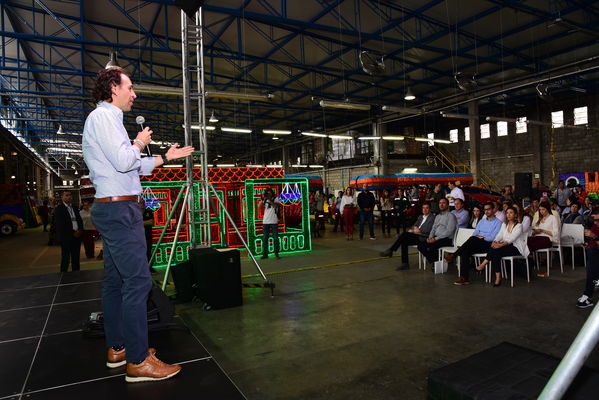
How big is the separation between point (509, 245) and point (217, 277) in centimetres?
423

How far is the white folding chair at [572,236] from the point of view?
6.47 m

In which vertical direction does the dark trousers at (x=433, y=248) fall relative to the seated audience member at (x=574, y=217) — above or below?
below

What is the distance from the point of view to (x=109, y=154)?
199 centimetres

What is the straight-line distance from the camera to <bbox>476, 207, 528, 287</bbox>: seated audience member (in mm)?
5484

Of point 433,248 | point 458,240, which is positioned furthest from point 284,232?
point 458,240

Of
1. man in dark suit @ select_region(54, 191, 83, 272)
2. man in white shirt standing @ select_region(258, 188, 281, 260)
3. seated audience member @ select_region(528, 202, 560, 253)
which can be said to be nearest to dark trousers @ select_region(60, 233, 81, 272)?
man in dark suit @ select_region(54, 191, 83, 272)

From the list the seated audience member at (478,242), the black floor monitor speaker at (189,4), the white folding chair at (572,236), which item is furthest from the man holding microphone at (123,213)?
the white folding chair at (572,236)

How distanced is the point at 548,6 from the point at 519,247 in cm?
946

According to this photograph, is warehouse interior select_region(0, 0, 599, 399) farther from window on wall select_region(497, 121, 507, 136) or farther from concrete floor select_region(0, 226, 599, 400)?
window on wall select_region(497, 121, 507, 136)

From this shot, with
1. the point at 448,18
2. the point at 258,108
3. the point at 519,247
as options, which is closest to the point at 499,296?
the point at 519,247

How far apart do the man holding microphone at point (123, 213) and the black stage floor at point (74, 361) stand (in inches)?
5.2

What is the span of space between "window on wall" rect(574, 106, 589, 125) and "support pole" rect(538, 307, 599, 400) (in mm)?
22474

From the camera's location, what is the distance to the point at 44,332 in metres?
2.78

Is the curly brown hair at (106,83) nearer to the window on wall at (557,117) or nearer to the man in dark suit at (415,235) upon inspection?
the man in dark suit at (415,235)
